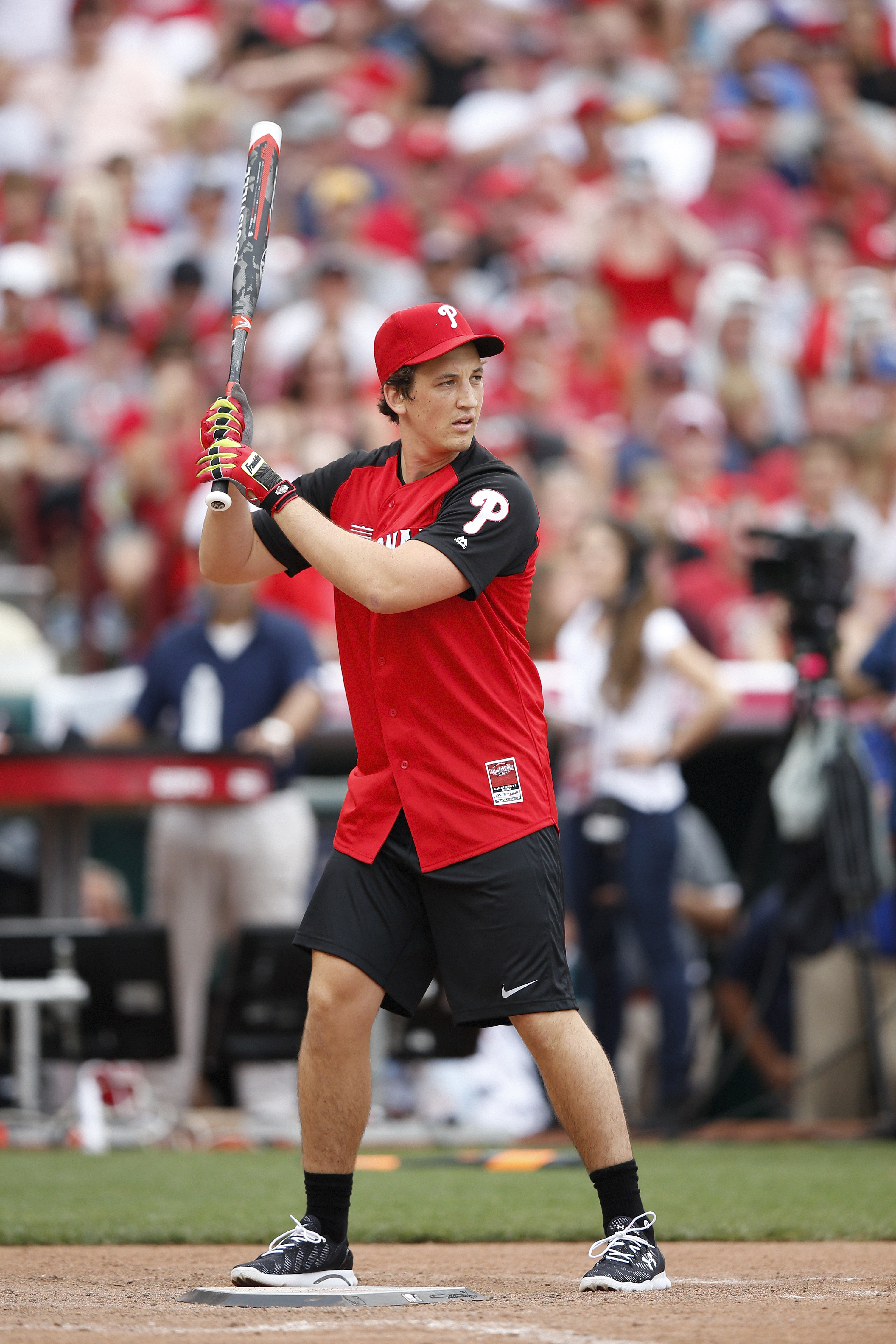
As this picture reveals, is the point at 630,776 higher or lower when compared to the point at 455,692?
higher

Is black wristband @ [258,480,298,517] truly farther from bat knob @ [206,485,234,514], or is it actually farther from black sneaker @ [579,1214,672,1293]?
black sneaker @ [579,1214,672,1293]

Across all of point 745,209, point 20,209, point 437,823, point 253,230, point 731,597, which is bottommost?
point 437,823

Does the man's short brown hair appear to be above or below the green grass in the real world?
above

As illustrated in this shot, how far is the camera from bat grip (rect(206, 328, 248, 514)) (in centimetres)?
414

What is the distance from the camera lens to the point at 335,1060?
4051mm

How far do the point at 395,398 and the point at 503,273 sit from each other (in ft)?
33.6

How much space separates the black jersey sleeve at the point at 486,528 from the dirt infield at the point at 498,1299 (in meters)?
1.49

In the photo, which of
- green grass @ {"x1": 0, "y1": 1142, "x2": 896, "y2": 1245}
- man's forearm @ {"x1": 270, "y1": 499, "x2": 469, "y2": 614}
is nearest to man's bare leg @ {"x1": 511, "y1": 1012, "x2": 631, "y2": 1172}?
man's forearm @ {"x1": 270, "y1": 499, "x2": 469, "y2": 614}

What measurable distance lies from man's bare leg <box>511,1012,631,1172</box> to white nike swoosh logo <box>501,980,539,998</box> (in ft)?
0.16

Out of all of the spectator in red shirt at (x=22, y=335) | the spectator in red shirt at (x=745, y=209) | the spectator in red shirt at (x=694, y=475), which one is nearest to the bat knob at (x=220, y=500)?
the spectator in red shirt at (x=694, y=475)

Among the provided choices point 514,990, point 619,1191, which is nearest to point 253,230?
point 514,990

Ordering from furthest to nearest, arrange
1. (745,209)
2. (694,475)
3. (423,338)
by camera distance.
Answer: (745,209) → (694,475) → (423,338)

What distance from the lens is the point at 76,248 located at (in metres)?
12.8

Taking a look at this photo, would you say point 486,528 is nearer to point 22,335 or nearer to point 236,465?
point 236,465
